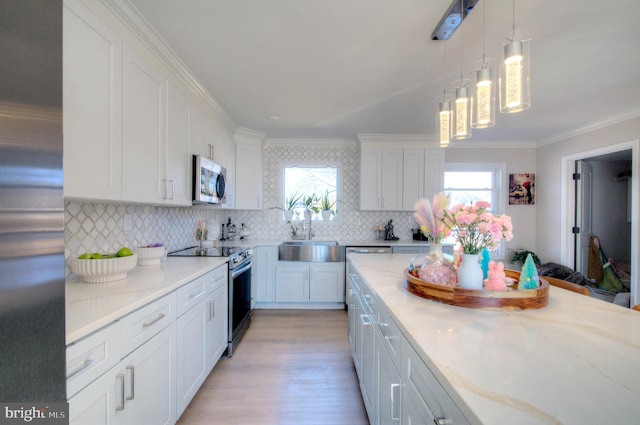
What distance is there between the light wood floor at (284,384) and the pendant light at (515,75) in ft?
6.53

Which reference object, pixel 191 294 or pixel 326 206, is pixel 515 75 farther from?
pixel 326 206

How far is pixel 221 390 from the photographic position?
6.50ft

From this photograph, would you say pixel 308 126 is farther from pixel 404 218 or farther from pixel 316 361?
pixel 316 361

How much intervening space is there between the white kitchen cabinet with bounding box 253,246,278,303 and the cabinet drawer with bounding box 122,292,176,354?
6.86ft

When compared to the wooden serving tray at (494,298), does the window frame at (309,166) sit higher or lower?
higher

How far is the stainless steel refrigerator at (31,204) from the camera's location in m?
0.48

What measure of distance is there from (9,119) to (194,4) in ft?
4.66

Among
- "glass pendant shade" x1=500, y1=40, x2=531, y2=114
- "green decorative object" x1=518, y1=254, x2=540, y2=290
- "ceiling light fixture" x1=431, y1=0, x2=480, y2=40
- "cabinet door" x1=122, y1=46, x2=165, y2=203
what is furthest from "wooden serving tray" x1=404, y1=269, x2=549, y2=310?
"cabinet door" x1=122, y1=46, x2=165, y2=203

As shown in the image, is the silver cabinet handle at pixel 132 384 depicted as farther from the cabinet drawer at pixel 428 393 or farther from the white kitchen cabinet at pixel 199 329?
the cabinet drawer at pixel 428 393

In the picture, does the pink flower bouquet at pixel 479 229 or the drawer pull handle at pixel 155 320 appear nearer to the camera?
the pink flower bouquet at pixel 479 229

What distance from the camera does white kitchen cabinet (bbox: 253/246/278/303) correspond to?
142 inches

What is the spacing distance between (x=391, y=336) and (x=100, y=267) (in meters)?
1.50

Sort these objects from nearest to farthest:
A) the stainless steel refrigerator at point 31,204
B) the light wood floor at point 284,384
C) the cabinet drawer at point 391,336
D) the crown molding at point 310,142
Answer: the stainless steel refrigerator at point 31,204
the cabinet drawer at point 391,336
the light wood floor at point 284,384
the crown molding at point 310,142

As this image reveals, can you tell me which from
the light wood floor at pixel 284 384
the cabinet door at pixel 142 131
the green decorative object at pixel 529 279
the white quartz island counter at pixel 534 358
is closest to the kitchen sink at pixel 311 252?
the light wood floor at pixel 284 384
